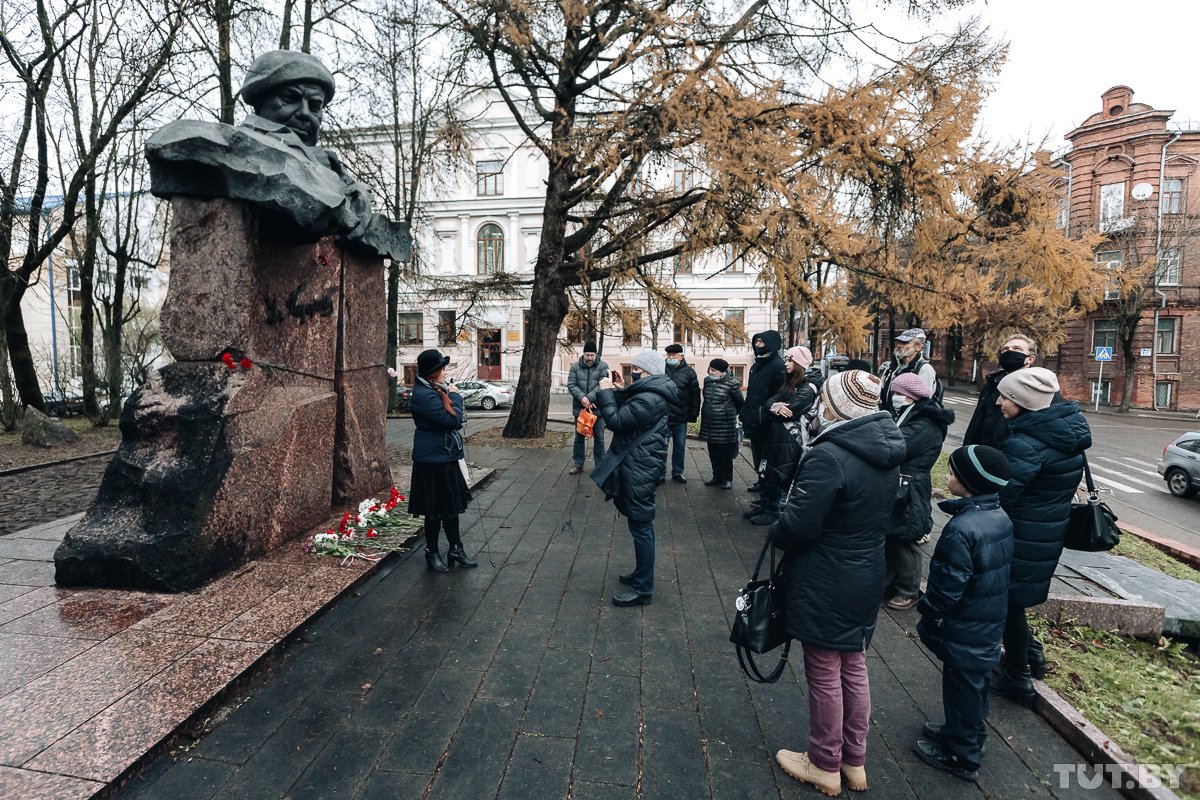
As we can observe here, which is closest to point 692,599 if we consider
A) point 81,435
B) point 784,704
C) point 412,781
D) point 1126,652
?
point 784,704

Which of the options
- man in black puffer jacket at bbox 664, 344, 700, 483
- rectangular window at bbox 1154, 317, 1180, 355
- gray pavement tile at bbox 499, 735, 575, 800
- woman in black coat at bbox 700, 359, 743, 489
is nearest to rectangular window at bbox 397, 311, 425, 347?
man in black puffer jacket at bbox 664, 344, 700, 483

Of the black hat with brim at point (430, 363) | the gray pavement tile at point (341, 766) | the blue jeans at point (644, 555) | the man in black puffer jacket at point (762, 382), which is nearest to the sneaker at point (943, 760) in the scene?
the blue jeans at point (644, 555)

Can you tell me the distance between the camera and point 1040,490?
3.20 m

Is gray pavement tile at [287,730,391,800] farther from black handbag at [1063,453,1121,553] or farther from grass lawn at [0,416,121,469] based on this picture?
grass lawn at [0,416,121,469]

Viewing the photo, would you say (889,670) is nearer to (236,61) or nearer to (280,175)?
(280,175)

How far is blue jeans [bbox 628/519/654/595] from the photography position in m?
4.29

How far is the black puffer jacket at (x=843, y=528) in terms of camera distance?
8.27ft

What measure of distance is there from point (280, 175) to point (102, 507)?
2596 mm

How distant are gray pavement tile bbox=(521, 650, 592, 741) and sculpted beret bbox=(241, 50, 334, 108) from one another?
16.6 ft

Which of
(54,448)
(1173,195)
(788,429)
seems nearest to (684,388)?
(788,429)

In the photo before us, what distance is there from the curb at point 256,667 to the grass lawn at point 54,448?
766 cm

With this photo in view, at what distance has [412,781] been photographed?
255cm

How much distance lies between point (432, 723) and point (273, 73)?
5185mm

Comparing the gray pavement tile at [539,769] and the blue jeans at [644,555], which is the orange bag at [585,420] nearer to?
the blue jeans at [644,555]
